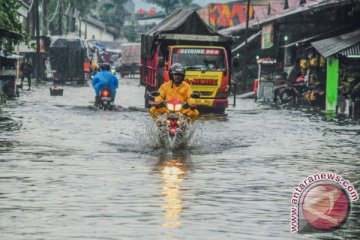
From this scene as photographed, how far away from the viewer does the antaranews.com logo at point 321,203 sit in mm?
11336

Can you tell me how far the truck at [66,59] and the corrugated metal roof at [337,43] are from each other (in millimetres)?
32869

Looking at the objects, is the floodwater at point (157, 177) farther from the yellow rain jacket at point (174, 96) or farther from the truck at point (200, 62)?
the truck at point (200, 62)

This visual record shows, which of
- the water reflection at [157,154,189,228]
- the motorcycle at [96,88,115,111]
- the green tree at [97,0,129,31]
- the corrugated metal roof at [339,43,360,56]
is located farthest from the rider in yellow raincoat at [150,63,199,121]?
the green tree at [97,0,129,31]

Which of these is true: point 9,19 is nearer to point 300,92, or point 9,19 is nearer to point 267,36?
point 300,92

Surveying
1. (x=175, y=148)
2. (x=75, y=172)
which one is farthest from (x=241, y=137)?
(x=75, y=172)

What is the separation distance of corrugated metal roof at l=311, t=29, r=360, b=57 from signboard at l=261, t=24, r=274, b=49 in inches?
598

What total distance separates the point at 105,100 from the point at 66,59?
3887cm

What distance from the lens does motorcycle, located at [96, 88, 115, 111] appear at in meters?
34.9

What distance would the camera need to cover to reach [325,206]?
41.6 ft

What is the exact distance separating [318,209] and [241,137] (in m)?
13.0

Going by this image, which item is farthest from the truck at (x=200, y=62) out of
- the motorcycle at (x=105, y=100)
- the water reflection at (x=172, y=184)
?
Answer: the water reflection at (x=172, y=184)

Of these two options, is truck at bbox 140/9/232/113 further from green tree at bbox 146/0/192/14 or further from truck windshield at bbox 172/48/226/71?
green tree at bbox 146/0/192/14

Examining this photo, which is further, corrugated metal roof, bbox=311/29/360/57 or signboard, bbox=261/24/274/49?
signboard, bbox=261/24/274/49

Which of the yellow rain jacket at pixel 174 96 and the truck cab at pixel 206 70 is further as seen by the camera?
the truck cab at pixel 206 70
